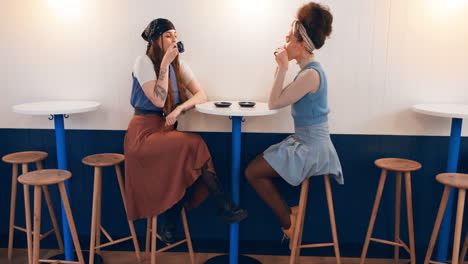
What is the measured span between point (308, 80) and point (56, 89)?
208cm

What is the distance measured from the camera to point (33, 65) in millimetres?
3375

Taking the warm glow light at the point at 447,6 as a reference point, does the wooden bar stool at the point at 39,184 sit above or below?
below

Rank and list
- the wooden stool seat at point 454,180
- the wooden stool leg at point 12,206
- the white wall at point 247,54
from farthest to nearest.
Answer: the wooden stool leg at point 12,206, the white wall at point 247,54, the wooden stool seat at point 454,180

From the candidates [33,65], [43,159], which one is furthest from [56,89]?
[43,159]

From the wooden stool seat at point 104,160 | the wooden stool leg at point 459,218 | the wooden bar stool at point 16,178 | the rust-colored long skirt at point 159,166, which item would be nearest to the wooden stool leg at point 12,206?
the wooden bar stool at point 16,178

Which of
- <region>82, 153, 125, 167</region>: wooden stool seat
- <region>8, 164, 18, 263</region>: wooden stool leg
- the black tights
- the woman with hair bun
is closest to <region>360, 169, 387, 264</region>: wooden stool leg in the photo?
the woman with hair bun

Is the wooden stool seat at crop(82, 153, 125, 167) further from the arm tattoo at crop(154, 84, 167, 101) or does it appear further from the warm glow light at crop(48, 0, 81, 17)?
the warm glow light at crop(48, 0, 81, 17)

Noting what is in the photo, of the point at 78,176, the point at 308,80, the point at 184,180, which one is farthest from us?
the point at 78,176

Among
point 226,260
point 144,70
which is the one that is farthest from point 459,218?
point 144,70

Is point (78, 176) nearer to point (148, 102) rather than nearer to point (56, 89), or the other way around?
point (56, 89)

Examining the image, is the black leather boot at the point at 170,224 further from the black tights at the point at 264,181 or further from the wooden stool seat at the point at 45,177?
the wooden stool seat at the point at 45,177

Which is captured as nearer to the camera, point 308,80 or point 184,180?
point 308,80

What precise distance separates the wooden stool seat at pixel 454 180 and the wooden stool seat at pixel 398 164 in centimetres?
22

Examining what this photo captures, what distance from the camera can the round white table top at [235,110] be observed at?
8.68 ft
